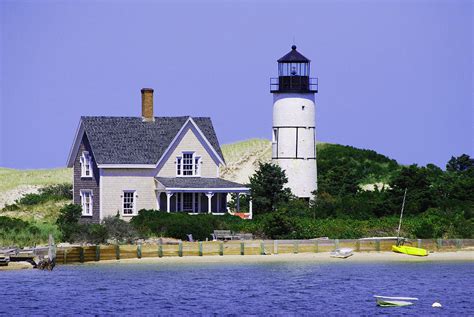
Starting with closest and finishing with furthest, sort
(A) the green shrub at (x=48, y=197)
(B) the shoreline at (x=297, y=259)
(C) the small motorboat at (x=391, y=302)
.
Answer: (C) the small motorboat at (x=391, y=302), (B) the shoreline at (x=297, y=259), (A) the green shrub at (x=48, y=197)

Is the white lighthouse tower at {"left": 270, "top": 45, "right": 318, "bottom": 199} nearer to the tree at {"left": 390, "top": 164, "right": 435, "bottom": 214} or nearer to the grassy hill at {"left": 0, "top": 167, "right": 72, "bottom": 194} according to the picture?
the tree at {"left": 390, "top": 164, "right": 435, "bottom": 214}

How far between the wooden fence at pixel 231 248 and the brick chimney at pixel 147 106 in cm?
1269

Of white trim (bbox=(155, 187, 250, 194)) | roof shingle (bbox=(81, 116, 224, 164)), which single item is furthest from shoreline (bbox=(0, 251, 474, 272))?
roof shingle (bbox=(81, 116, 224, 164))

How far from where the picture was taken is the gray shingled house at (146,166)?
59.2 m

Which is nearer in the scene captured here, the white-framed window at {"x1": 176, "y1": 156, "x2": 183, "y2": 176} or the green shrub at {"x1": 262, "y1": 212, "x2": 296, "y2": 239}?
the green shrub at {"x1": 262, "y1": 212, "x2": 296, "y2": 239}

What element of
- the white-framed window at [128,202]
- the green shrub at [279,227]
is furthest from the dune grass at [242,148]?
the green shrub at [279,227]

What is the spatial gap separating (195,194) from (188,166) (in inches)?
59.6

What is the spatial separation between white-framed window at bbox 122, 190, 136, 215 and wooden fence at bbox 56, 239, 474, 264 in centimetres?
825

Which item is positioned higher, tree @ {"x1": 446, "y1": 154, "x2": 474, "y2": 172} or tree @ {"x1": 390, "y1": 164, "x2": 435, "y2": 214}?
tree @ {"x1": 446, "y1": 154, "x2": 474, "y2": 172}

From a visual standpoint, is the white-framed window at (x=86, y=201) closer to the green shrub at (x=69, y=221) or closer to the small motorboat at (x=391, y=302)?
the green shrub at (x=69, y=221)

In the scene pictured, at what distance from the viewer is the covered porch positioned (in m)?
58.8

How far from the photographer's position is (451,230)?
184ft

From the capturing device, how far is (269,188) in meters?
62.1

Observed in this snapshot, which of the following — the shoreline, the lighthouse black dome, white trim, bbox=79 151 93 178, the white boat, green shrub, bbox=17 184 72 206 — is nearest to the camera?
the shoreline
